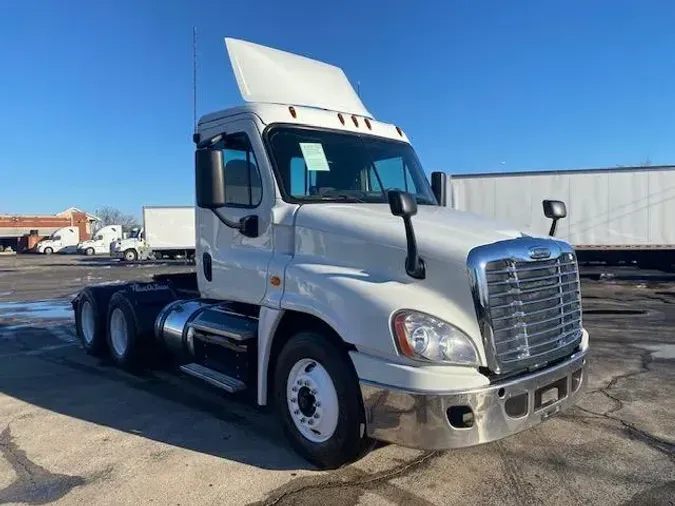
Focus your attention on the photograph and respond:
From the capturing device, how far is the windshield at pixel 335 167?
4914 mm

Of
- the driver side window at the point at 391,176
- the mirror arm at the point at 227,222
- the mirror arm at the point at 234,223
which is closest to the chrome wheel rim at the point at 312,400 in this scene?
the mirror arm at the point at 234,223

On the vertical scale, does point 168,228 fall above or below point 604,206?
below

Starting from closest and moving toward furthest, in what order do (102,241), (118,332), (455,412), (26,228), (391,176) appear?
A: 1. (455,412)
2. (391,176)
3. (118,332)
4. (102,241)
5. (26,228)

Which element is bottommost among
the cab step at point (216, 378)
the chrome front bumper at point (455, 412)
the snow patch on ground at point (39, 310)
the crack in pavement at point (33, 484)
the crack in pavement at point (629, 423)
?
the crack in pavement at point (629, 423)

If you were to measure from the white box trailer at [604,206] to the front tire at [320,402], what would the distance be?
1813cm

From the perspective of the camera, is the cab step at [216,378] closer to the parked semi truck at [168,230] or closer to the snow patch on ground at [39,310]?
the snow patch on ground at [39,310]

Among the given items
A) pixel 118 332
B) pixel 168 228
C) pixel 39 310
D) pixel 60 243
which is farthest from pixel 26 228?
pixel 118 332

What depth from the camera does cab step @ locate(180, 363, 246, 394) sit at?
4.96m

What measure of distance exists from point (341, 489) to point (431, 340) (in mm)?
1238

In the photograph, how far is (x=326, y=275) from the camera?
418 cm

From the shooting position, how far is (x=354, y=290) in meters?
3.89

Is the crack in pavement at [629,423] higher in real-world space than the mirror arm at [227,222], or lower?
lower

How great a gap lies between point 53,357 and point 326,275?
606 cm

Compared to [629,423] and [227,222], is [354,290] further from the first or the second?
[629,423]
